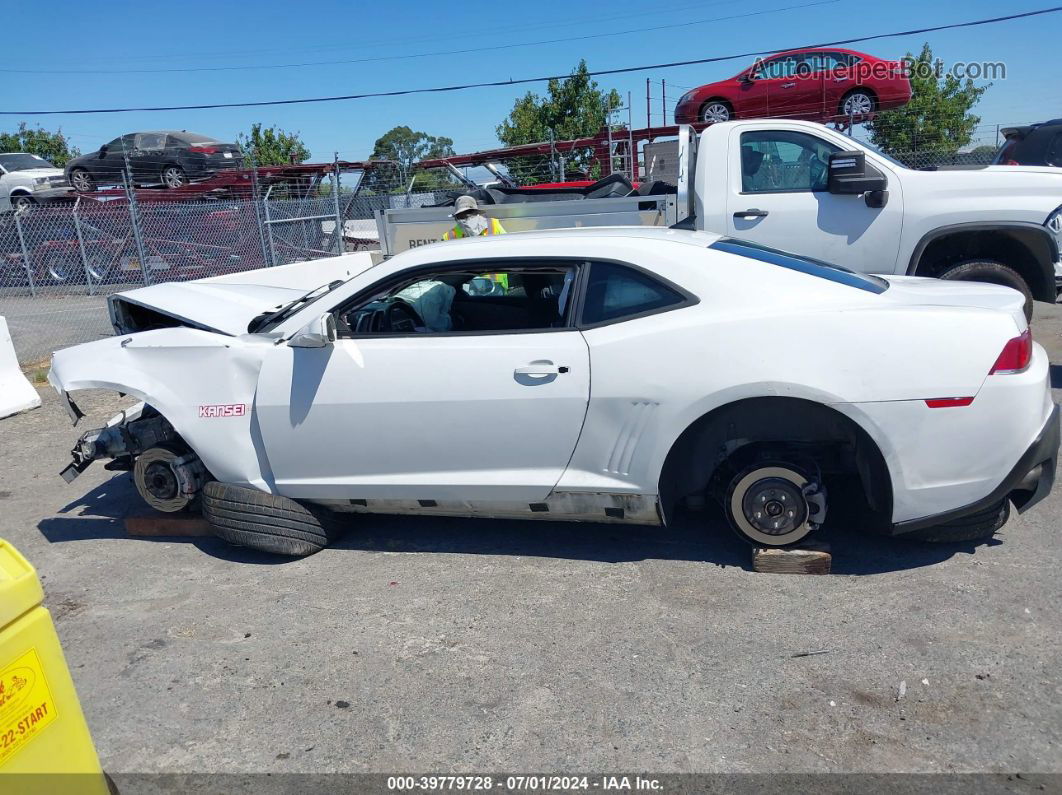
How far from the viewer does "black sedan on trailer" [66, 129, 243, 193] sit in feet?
63.9

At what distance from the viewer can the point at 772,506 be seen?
3965 mm

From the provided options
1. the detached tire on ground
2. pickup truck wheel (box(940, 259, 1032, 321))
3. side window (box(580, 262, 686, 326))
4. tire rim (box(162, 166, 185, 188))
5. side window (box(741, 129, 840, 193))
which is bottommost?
the detached tire on ground

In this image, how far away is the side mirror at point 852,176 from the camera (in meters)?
7.06

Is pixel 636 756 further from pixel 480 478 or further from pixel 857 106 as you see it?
pixel 857 106

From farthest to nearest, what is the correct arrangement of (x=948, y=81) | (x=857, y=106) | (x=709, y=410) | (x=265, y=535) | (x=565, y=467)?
(x=948, y=81) < (x=857, y=106) < (x=265, y=535) < (x=565, y=467) < (x=709, y=410)

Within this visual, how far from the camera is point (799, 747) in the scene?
283 centimetres

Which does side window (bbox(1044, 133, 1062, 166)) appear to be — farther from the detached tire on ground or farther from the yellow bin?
the yellow bin

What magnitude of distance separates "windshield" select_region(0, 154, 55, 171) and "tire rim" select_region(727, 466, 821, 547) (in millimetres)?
22535

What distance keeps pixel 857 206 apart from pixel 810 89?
10.3 meters

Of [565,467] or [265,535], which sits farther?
[265,535]

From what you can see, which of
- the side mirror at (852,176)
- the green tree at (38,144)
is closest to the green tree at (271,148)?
the green tree at (38,144)

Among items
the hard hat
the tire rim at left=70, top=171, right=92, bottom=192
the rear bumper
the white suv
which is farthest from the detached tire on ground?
the white suv

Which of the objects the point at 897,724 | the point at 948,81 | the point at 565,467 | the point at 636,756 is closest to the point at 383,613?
the point at 565,467

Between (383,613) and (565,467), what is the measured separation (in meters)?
1.07
